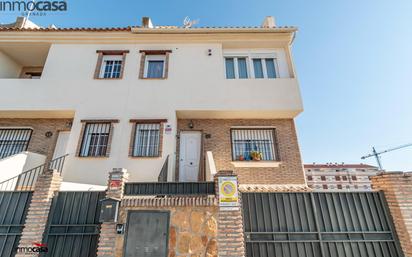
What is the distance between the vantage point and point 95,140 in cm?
798

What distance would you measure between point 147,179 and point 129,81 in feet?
14.4

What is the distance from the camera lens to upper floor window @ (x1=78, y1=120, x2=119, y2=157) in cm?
779

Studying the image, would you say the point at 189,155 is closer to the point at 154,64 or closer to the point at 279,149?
the point at 279,149

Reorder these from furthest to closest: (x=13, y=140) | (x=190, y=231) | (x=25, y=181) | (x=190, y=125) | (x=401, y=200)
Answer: (x=190, y=125), (x=13, y=140), (x=25, y=181), (x=401, y=200), (x=190, y=231)

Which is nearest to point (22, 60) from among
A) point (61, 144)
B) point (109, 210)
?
point (61, 144)

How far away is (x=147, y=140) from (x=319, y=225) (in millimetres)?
6343

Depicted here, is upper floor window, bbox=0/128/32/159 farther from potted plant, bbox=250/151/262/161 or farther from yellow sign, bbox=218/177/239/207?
potted plant, bbox=250/151/262/161

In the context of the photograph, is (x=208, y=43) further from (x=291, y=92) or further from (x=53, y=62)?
(x=53, y=62)

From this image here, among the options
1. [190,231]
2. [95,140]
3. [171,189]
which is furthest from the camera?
[95,140]

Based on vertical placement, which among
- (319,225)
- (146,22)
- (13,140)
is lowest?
(319,225)

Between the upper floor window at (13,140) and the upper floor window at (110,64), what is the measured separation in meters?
4.04

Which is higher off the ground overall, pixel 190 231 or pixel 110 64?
pixel 110 64

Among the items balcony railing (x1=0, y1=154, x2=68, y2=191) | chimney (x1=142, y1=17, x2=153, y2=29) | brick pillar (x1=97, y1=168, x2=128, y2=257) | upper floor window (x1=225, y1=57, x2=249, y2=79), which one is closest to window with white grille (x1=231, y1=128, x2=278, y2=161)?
upper floor window (x1=225, y1=57, x2=249, y2=79)

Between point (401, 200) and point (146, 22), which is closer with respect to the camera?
point (401, 200)
